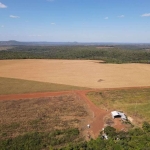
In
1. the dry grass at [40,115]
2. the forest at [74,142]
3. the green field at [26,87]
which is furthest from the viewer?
the green field at [26,87]

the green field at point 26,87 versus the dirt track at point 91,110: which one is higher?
the green field at point 26,87

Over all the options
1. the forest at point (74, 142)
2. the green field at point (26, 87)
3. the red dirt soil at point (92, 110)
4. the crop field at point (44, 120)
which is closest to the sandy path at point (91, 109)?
the red dirt soil at point (92, 110)

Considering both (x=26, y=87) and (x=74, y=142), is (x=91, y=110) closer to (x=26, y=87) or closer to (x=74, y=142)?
(x=74, y=142)

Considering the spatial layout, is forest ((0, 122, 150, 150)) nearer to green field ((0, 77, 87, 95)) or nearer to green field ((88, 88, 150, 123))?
Answer: green field ((88, 88, 150, 123))

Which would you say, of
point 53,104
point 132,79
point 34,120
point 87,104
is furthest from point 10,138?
point 132,79

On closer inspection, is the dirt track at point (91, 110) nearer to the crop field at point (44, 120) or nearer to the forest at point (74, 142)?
the crop field at point (44, 120)

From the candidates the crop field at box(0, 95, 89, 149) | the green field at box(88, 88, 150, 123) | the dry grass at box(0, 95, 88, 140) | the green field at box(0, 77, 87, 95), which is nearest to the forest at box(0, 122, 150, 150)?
the crop field at box(0, 95, 89, 149)

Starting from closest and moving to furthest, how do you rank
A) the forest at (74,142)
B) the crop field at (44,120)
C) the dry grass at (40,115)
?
the forest at (74,142) → the crop field at (44,120) → the dry grass at (40,115)
